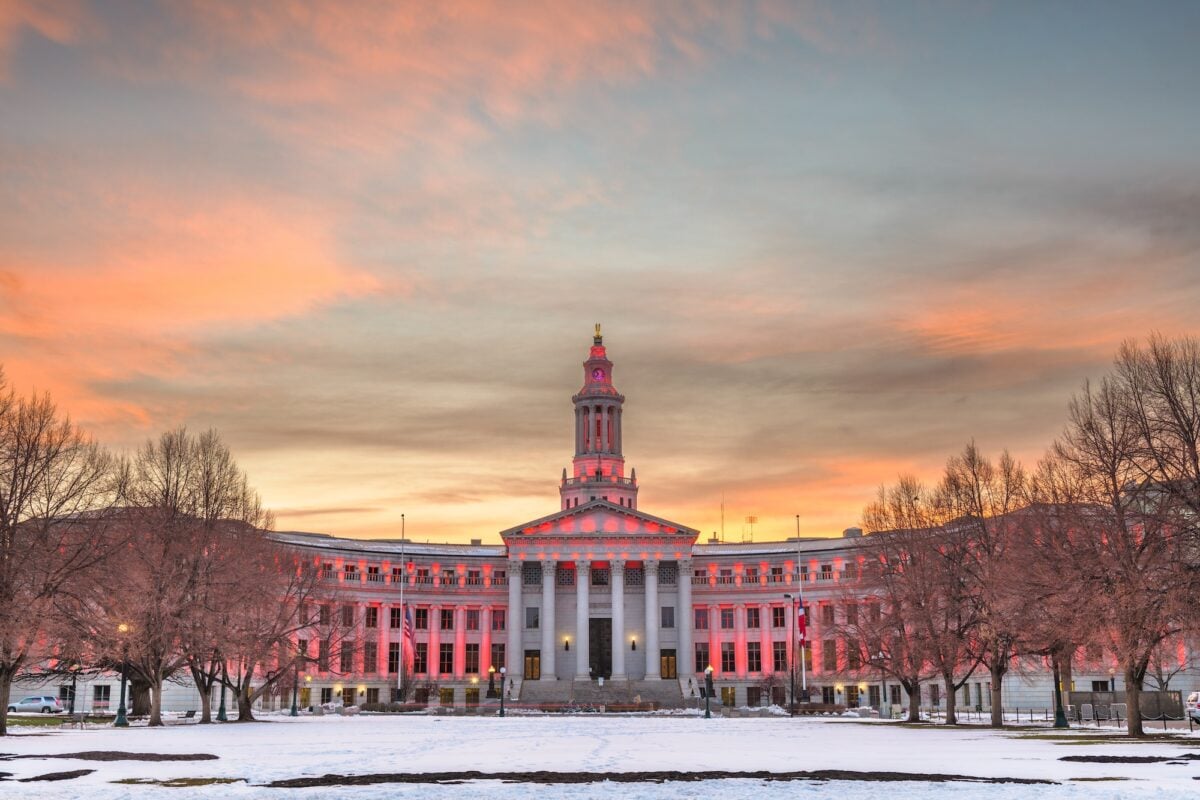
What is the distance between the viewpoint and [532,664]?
5408 inches

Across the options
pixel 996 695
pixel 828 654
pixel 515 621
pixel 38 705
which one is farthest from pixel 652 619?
pixel 996 695

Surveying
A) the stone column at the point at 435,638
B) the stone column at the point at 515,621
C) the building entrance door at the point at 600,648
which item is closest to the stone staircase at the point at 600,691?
the stone column at the point at 515,621

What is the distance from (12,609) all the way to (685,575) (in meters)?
95.4

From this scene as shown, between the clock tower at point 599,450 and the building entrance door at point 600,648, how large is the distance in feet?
57.4

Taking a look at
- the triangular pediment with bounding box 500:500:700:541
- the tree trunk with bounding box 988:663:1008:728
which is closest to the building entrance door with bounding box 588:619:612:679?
the triangular pediment with bounding box 500:500:700:541

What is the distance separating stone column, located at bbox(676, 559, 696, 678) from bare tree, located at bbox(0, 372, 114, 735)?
86834 millimetres

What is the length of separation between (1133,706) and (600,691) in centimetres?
8278

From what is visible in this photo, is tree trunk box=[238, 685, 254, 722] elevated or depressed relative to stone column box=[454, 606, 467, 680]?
depressed

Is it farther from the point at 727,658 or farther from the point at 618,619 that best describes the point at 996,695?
the point at 727,658

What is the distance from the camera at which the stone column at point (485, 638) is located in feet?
465

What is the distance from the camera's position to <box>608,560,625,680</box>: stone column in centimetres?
13288

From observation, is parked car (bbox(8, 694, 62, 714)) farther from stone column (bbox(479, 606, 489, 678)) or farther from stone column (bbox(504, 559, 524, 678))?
stone column (bbox(479, 606, 489, 678))

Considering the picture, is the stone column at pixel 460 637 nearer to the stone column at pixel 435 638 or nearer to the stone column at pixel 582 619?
the stone column at pixel 435 638

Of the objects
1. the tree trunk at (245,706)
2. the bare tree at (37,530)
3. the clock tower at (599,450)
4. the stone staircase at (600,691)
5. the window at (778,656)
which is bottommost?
the stone staircase at (600,691)
